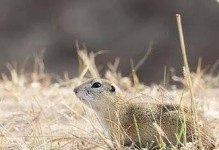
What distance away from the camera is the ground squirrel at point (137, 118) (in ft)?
15.6

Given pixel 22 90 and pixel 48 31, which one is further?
pixel 48 31

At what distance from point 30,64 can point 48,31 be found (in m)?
3.09

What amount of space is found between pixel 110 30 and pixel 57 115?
475 inches

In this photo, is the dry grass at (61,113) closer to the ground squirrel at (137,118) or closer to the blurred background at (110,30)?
the ground squirrel at (137,118)

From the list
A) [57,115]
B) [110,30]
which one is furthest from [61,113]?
[110,30]

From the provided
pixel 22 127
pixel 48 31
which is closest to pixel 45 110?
pixel 22 127

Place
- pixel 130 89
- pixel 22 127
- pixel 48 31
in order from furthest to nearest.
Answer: pixel 48 31 → pixel 130 89 → pixel 22 127

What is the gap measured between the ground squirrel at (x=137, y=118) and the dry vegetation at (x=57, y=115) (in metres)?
0.08

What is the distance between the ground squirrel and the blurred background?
1083 cm

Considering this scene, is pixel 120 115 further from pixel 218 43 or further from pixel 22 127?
pixel 218 43

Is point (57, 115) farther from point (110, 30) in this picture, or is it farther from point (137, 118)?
point (110, 30)

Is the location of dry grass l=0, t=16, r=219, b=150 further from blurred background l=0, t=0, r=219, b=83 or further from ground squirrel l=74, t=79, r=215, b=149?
blurred background l=0, t=0, r=219, b=83

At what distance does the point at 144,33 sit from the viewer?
17.4m

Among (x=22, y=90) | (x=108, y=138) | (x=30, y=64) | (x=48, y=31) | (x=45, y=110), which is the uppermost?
(x=48, y=31)
